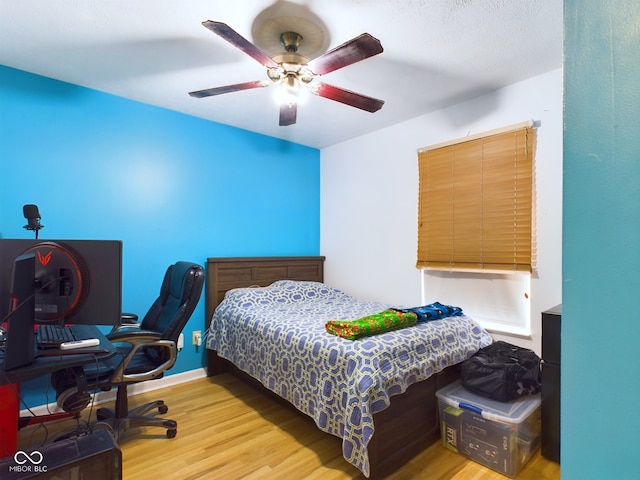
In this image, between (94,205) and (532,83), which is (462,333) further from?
(94,205)

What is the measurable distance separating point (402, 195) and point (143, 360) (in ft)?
8.51

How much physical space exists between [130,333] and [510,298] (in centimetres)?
267

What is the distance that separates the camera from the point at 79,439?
133 centimetres

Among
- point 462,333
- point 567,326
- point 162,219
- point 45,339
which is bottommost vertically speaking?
point 462,333

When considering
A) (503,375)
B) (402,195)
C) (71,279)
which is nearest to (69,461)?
(71,279)

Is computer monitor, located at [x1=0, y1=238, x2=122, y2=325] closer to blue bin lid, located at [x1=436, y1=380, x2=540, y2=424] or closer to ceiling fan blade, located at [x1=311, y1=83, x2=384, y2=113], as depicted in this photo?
ceiling fan blade, located at [x1=311, y1=83, x2=384, y2=113]

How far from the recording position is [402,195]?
10.6ft

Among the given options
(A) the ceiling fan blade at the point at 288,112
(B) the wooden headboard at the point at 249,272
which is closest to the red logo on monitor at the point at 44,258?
(A) the ceiling fan blade at the point at 288,112

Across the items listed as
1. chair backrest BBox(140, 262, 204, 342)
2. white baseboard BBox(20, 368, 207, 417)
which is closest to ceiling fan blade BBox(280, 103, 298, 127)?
chair backrest BBox(140, 262, 204, 342)

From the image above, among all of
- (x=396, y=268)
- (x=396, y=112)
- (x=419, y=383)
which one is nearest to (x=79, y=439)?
(x=419, y=383)

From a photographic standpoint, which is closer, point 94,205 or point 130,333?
Answer: point 130,333

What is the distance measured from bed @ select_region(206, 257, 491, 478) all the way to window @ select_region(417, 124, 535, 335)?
334 millimetres

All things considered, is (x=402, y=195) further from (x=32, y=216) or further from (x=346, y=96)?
(x=32, y=216)

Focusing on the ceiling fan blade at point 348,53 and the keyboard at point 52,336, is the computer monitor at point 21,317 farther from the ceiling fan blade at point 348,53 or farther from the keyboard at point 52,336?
the ceiling fan blade at point 348,53
